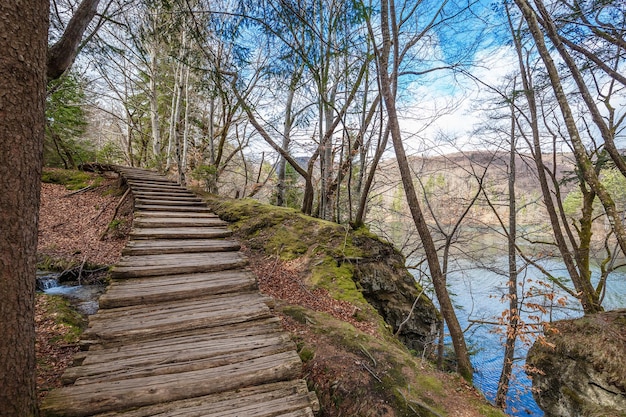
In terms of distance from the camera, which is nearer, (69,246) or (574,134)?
(574,134)

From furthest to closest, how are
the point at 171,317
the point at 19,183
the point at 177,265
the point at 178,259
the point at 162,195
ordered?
1. the point at 162,195
2. the point at 178,259
3. the point at 177,265
4. the point at 171,317
5. the point at 19,183

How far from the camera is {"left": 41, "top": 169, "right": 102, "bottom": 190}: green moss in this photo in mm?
10141

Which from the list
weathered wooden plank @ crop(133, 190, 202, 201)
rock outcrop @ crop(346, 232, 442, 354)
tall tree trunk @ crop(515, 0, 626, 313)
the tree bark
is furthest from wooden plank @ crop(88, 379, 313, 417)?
weathered wooden plank @ crop(133, 190, 202, 201)

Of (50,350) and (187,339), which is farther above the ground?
(187,339)

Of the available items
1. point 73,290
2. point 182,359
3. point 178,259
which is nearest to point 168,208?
point 73,290

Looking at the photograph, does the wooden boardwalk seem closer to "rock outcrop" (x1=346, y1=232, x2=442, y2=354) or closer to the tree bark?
the tree bark

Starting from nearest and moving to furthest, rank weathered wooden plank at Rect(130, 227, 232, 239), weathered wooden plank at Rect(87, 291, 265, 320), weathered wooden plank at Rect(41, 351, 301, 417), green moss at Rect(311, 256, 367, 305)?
weathered wooden plank at Rect(41, 351, 301, 417) < weathered wooden plank at Rect(87, 291, 265, 320) < weathered wooden plank at Rect(130, 227, 232, 239) < green moss at Rect(311, 256, 367, 305)

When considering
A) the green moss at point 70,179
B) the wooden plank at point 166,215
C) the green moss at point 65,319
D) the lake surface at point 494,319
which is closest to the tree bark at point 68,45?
the green moss at point 65,319

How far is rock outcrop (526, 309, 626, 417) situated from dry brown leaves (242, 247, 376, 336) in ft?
12.1

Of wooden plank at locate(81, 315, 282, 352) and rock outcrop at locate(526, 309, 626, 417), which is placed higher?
wooden plank at locate(81, 315, 282, 352)

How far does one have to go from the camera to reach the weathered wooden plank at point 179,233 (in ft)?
14.1

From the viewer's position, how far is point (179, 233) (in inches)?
179

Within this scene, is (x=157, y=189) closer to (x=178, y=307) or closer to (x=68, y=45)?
(x=68, y=45)

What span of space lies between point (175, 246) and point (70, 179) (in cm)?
1023
